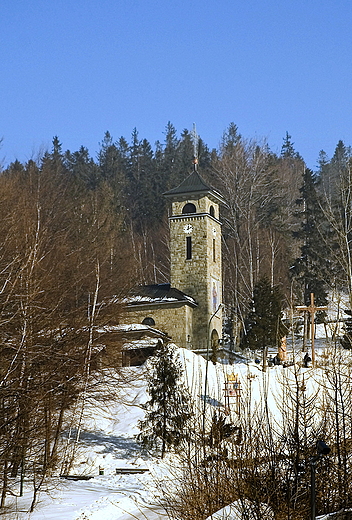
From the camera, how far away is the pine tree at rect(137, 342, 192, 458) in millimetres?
23406

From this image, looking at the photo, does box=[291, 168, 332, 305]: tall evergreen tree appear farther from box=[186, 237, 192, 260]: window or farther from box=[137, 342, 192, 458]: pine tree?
box=[137, 342, 192, 458]: pine tree

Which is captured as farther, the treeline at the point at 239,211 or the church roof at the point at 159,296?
the treeline at the point at 239,211

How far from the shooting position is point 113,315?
94.1 ft

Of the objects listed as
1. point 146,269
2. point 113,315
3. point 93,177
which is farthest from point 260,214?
point 113,315

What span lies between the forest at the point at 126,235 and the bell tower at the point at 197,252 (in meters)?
2.66

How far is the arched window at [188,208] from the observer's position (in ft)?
141

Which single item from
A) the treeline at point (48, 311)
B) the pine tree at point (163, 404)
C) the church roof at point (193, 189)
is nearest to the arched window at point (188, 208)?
the church roof at point (193, 189)

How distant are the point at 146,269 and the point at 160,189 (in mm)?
13716

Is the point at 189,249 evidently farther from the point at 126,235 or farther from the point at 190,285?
the point at 126,235

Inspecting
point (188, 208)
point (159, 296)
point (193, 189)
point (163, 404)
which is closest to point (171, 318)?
point (159, 296)

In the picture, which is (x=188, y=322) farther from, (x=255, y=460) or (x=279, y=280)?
(x=255, y=460)

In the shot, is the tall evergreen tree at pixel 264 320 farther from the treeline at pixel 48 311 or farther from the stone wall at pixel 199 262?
the treeline at pixel 48 311

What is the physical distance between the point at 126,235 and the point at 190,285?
745 inches

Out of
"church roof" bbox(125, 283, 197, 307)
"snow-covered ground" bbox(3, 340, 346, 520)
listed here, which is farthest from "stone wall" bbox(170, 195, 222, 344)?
"snow-covered ground" bbox(3, 340, 346, 520)
